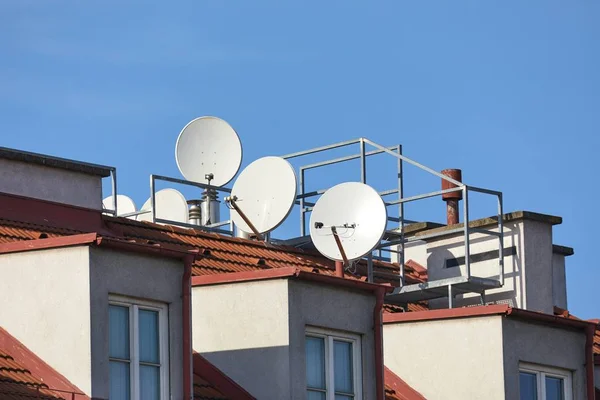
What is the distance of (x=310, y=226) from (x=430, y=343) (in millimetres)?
2993

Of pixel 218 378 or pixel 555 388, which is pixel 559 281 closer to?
pixel 555 388

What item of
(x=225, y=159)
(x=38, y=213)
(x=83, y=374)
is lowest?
(x=83, y=374)

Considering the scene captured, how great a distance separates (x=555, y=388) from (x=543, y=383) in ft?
1.30

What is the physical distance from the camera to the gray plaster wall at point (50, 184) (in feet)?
94.6

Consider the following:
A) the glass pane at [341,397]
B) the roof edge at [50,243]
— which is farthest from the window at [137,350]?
the glass pane at [341,397]

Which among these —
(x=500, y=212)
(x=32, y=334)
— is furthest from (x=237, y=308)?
(x=500, y=212)

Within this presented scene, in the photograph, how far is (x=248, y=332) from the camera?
26.5 m

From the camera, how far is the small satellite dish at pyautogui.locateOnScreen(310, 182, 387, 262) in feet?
101

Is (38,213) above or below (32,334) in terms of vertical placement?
above

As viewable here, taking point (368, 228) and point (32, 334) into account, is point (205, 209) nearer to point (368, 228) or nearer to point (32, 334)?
point (368, 228)

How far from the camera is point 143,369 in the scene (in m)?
24.1

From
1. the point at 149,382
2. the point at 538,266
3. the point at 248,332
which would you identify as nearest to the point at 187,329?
the point at 149,382

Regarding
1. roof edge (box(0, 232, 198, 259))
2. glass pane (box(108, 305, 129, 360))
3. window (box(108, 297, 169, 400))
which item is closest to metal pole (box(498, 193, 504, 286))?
roof edge (box(0, 232, 198, 259))

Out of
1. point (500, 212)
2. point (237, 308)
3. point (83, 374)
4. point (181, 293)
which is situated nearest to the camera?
point (83, 374)
